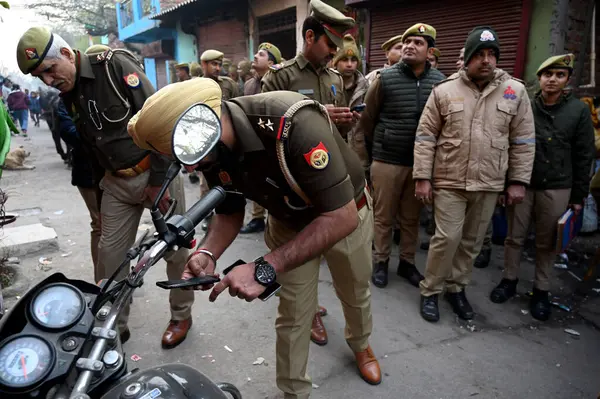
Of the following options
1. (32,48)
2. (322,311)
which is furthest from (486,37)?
(32,48)

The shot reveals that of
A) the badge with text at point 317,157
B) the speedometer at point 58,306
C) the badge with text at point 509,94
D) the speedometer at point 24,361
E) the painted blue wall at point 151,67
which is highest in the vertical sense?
the painted blue wall at point 151,67

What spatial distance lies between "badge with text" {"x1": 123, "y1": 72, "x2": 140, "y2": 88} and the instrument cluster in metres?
1.82

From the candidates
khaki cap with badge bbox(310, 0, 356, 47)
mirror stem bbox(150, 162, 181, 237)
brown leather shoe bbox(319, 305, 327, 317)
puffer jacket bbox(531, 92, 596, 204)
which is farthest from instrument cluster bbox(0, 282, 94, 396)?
puffer jacket bbox(531, 92, 596, 204)

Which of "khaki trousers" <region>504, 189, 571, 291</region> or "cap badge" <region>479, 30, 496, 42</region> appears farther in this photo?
"khaki trousers" <region>504, 189, 571, 291</region>

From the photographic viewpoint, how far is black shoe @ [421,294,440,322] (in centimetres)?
324

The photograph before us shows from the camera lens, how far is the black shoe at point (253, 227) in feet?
17.2

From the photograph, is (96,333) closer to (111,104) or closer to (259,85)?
(111,104)

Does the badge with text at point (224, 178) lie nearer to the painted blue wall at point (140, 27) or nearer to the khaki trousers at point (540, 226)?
the khaki trousers at point (540, 226)

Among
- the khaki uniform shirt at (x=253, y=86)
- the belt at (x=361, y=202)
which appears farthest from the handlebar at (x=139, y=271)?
the khaki uniform shirt at (x=253, y=86)

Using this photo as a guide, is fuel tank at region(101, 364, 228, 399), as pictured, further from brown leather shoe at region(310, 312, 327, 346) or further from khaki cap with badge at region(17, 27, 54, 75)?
khaki cap with badge at region(17, 27, 54, 75)

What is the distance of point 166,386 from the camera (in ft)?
3.32

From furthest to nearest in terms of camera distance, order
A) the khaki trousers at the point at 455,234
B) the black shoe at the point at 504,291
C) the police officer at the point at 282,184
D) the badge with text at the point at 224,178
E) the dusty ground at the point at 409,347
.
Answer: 1. the black shoe at the point at 504,291
2. the khaki trousers at the point at 455,234
3. the dusty ground at the point at 409,347
4. the badge with text at the point at 224,178
5. the police officer at the point at 282,184

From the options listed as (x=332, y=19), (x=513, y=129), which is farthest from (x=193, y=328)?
(x=513, y=129)

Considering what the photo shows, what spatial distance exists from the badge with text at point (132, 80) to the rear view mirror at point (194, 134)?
166 centimetres
